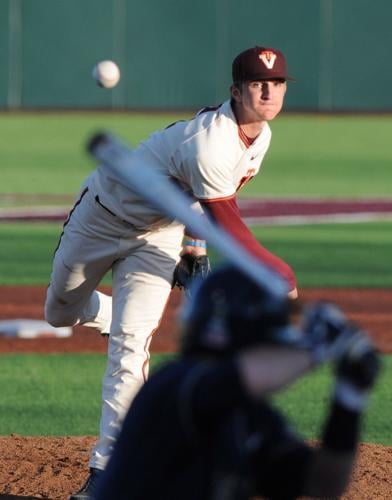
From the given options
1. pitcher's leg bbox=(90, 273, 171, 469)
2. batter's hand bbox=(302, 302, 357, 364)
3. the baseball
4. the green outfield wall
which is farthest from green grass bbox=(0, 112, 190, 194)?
batter's hand bbox=(302, 302, 357, 364)

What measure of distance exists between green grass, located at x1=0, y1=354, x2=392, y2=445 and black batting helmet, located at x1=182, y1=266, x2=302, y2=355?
12.8 feet

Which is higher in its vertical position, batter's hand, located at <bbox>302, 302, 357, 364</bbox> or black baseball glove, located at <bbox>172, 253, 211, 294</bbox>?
batter's hand, located at <bbox>302, 302, 357, 364</bbox>

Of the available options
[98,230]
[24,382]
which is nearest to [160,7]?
[24,382]

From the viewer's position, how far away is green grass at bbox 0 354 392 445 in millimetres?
7051

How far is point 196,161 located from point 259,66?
492 millimetres

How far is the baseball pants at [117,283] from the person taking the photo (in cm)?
553

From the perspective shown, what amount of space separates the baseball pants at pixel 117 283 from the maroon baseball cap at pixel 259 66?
78 centimetres

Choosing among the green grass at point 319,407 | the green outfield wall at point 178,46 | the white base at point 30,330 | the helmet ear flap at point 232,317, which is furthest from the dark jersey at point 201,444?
the green outfield wall at point 178,46

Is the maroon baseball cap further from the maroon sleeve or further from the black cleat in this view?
the black cleat

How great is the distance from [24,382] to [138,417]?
5.26 m

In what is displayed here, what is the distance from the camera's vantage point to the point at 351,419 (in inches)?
113

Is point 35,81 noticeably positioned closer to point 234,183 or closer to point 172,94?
point 172,94

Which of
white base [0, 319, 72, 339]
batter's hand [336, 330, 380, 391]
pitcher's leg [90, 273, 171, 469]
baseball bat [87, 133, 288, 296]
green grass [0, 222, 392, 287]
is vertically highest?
baseball bat [87, 133, 288, 296]

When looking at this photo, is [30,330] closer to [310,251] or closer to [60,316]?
[60,316]
